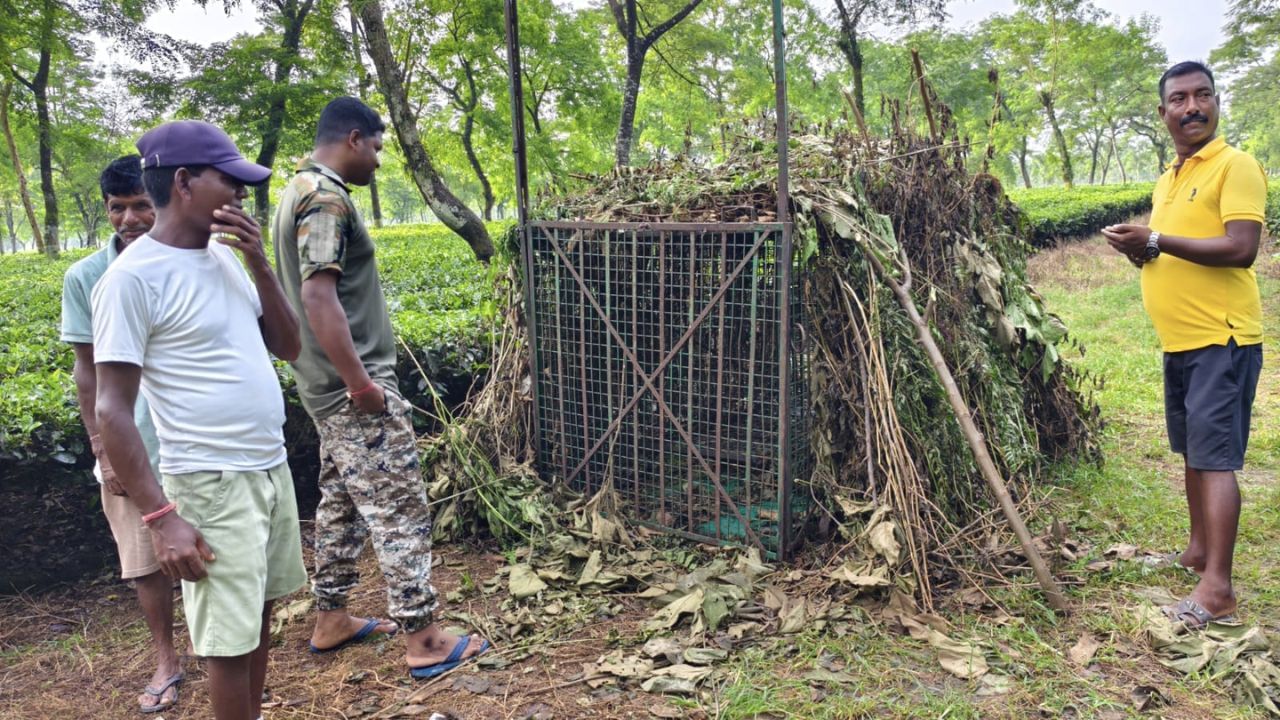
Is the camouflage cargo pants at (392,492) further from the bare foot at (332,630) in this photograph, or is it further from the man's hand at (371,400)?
the bare foot at (332,630)

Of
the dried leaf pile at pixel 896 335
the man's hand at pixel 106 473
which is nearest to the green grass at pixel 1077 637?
the dried leaf pile at pixel 896 335

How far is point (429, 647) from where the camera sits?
298cm

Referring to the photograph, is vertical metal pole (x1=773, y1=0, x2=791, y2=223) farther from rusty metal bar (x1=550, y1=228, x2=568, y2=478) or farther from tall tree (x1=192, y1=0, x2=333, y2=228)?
tall tree (x1=192, y1=0, x2=333, y2=228)

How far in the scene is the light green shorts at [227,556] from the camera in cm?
205

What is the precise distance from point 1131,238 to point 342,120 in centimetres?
304

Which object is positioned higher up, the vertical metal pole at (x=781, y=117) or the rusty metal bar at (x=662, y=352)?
the vertical metal pole at (x=781, y=117)

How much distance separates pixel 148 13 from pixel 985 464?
12378 millimetres

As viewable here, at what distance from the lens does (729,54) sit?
65.1ft

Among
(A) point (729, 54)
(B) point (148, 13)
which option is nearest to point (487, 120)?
(A) point (729, 54)

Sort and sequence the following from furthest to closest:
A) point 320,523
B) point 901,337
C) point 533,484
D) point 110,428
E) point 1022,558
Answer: point 533,484 → point 901,337 → point 1022,558 → point 320,523 → point 110,428

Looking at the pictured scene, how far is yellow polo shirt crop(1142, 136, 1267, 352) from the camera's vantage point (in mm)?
2906

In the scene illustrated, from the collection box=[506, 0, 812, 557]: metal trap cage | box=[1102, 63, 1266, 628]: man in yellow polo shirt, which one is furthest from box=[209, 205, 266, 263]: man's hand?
box=[1102, 63, 1266, 628]: man in yellow polo shirt

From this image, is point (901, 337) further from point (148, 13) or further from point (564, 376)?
point (148, 13)

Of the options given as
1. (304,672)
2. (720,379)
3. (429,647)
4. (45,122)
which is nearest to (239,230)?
(429,647)
